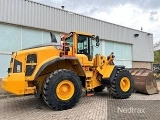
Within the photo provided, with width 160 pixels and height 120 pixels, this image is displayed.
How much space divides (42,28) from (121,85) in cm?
597

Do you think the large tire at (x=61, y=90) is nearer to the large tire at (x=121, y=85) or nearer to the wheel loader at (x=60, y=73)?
the wheel loader at (x=60, y=73)

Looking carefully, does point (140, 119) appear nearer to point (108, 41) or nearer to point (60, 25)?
point (60, 25)

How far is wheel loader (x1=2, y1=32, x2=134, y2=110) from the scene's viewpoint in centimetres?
786

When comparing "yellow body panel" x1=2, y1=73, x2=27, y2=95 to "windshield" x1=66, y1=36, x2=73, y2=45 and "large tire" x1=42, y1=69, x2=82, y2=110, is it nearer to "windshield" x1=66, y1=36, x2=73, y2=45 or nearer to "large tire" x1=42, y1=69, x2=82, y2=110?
"large tire" x1=42, y1=69, x2=82, y2=110

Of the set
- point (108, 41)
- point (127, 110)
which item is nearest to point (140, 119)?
point (127, 110)

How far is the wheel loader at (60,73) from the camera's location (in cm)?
786

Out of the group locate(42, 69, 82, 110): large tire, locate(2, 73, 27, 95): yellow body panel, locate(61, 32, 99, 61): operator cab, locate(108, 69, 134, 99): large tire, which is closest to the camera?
locate(2, 73, 27, 95): yellow body panel

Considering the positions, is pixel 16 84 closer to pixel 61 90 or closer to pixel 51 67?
pixel 61 90

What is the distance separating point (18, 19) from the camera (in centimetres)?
1256

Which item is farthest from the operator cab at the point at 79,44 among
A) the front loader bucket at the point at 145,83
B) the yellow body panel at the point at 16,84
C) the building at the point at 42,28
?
the building at the point at 42,28

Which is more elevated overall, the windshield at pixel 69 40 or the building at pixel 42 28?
the building at pixel 42 28

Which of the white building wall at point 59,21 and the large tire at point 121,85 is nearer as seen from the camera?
the large tire at point 121,85

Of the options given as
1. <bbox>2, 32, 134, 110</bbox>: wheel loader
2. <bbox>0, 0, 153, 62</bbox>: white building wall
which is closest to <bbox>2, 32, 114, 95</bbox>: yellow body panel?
<bbox>2, 32, 134, 110</bbox>: wheel loader

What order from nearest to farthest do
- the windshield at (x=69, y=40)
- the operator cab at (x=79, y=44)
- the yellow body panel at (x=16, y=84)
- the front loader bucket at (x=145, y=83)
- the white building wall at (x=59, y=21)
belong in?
the yellow body panel at (x=16, y=84), the operator cab at (x=79, y=44), the windshield at (x=69, y=40), the front loader bucket at (x=145, y=83), the white building wall at (x=59, y=21)
